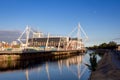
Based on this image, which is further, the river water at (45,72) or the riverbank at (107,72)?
the river water at (45,72)

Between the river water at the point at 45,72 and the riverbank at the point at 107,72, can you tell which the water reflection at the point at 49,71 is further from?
the riverbank at the point at 107,72

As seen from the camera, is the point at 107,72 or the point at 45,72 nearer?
the point at 107,72

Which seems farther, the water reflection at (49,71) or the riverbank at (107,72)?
the water reflection at (49,71)

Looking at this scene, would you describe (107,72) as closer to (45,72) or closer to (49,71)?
(45,72)

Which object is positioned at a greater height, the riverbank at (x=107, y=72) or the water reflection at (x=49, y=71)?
the riverbank at (x=107, y=72)

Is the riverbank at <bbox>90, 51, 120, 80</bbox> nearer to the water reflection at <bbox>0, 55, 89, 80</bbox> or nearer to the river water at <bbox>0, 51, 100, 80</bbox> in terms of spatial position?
the river water at <bbox>0, 51, 100, 80</bbox>

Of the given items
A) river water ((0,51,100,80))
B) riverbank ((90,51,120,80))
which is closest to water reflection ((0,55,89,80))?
river water ((0,51,100,80))

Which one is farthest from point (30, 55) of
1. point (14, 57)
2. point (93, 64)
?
point (93, 64)

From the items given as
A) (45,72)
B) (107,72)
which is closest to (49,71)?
(45,72)

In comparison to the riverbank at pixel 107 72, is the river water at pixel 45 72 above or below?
below

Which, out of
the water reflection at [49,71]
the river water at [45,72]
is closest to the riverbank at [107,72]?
the river water at [45,72]

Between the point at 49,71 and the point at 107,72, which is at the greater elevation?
the point at 107,72

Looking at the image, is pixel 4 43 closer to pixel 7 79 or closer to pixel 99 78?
pixel 7 79

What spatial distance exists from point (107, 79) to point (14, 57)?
192 feet
